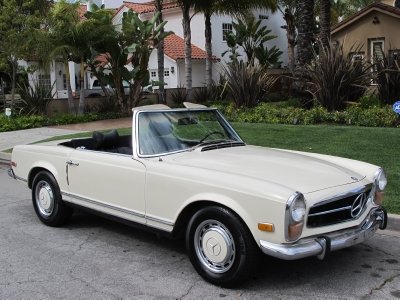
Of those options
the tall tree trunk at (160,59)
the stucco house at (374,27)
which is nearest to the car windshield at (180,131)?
the tall tree trunk at (160,59)

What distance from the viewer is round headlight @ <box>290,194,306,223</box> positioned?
3.53m

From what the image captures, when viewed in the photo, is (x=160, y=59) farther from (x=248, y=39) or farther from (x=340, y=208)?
(x=340, y=208)

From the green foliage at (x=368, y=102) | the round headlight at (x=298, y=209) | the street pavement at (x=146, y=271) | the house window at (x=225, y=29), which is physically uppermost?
the house window at (x=225, y=29)

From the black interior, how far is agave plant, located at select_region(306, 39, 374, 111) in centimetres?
807

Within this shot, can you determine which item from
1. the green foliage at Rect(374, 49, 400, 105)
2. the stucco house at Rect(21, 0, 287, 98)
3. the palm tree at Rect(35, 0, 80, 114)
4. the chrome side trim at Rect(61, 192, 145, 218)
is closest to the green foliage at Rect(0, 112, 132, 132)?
the palm tree at Rect(35, 0, 80, 114)

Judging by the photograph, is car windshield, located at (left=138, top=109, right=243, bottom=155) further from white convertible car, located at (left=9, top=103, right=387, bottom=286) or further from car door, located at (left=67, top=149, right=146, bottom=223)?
car door, located at (left=67, top=149, right=146, bottom=223)

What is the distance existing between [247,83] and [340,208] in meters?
10.6

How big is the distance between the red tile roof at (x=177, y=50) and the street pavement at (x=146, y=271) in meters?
23.3

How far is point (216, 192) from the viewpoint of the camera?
12.8ft

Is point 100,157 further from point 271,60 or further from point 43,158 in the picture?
point 271,60

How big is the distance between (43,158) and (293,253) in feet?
11.7

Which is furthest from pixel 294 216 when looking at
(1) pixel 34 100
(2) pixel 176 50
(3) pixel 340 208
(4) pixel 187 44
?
(2) pixel 176 50

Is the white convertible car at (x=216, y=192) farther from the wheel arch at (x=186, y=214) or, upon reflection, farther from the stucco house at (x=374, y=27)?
the stucco house at (x=374, y=27)

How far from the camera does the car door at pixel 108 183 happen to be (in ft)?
14.9
